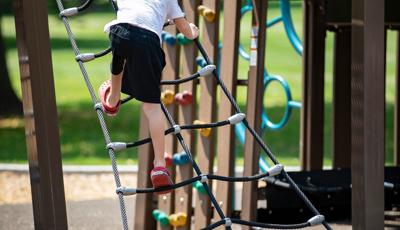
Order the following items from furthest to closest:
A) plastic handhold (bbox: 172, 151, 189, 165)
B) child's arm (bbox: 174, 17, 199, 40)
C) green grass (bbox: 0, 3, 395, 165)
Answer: green grass (bbox: 0, 3, 395, 165)
plastic handhold (bbox: 172, 151, 189, 165)
child's arm (bbox: 174, 17, 199, 40)

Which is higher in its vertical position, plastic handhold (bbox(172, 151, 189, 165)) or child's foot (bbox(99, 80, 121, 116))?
child's foot (bbox(99, 80, 121, 116))

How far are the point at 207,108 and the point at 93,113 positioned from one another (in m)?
11.8

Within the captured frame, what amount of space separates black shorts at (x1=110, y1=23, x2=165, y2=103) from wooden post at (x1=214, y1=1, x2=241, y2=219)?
1.73m

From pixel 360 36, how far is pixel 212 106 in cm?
203

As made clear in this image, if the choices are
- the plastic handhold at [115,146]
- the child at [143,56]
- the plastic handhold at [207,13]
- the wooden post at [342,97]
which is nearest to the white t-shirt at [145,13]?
the child at [143,56]

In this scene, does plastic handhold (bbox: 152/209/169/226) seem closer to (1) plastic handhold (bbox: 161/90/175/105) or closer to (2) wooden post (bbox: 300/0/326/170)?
(1) plastic handhold (bbox: 161/90/175/105)

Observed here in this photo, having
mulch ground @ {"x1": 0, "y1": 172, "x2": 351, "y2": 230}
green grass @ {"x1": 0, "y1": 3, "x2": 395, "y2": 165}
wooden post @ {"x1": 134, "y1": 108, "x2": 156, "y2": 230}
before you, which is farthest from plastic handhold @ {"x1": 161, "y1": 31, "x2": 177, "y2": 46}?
green grass @ {"x1": 0, "y1": 3, "x2": 395, "y2": 165}

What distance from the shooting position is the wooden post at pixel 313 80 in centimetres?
879

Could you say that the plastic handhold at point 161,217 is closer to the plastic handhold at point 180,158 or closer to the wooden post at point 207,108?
the wooden post at point 207,108

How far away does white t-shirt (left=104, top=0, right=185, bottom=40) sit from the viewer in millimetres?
5473

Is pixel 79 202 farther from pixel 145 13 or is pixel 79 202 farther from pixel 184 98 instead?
pixel 145 13

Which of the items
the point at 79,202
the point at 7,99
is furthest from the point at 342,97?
the point at 7,99

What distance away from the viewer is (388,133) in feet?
56.3

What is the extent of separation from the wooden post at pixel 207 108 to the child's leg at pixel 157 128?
1736 millimetres
